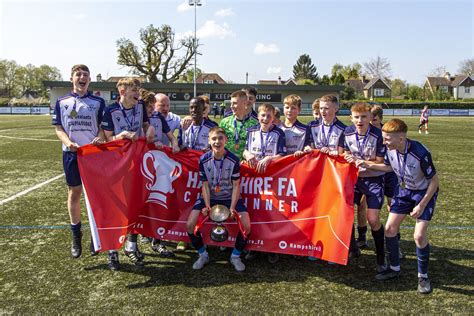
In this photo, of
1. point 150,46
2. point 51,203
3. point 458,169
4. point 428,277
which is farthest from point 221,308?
point 150,46

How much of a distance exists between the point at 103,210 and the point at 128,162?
0.61 m

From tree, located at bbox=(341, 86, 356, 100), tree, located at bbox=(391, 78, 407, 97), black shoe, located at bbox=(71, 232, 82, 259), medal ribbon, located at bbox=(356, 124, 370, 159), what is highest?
tree, located at bbox=(391, 78, 407, 97)

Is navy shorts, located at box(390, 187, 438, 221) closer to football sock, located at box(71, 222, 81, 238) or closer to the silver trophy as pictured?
the silver trophy

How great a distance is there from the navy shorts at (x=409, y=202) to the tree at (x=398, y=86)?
97.3m

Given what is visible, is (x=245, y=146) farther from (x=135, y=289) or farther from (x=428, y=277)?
(x=428, y=277)

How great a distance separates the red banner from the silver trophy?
12.5 inches

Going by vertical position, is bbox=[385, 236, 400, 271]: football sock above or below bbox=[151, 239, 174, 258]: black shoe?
above

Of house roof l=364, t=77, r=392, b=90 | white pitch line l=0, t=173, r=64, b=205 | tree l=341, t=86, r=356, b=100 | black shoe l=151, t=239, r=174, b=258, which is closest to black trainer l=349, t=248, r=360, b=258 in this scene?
black shoe l=151, t=239, r=174, b=258

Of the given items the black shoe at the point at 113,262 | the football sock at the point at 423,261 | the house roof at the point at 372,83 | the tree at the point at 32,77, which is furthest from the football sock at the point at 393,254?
the tree at the point at 32,77

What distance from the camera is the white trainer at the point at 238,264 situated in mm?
4293

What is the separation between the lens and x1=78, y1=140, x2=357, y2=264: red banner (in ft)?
14.2

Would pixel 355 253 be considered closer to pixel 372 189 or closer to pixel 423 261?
pixel 372 189

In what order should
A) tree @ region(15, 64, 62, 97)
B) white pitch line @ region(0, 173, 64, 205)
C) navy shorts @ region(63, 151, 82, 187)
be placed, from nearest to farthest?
navy shorts @ region(63, 151, 82, 187), white pitch line @ region(0, 173, 64, 205), tree @ region(15, 64, 62, 97)

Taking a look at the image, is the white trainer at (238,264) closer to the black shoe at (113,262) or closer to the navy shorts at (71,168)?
the black shoe at (113,262)
